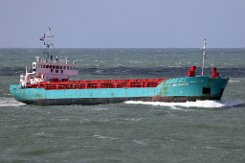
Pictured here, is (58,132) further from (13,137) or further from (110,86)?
(110,86)

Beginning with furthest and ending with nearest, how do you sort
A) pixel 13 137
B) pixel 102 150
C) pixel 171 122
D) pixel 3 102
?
pixel 3 102 < pixel 171 122 < pixel 13 137 < pixel 102 150

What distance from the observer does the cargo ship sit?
66250 millimetres

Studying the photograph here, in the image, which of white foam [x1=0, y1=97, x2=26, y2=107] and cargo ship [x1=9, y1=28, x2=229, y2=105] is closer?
cargo ship [x1=9, y1=28, x2=229, y2=105]

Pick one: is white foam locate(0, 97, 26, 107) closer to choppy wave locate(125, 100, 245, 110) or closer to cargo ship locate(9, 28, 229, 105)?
cargo ship locate(9, 28, 229, 105)

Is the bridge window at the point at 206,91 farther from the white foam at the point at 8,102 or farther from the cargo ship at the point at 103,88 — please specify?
the white foam at the point at 8,102

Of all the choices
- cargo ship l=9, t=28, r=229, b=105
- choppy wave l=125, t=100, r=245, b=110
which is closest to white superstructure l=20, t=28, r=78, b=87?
cargo ship l=9, t=28, r=229, b=105

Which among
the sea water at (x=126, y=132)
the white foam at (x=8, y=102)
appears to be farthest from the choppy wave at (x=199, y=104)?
the white foam at (x=8, y=102)

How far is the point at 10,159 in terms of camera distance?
42.6 metres

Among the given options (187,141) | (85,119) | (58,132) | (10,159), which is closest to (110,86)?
(85,119)

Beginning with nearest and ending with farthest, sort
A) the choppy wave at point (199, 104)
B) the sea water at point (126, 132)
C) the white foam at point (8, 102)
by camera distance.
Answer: the sea water at point (126, 132) < the choppy wave at point (199, 104) < the white foam at point (8, 102)

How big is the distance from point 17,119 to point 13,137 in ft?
34.6

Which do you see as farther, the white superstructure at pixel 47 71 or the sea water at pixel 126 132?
the white superstructure at pixel 47 71

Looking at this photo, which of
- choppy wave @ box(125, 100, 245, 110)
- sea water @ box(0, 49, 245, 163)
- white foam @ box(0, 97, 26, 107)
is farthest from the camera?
white foam @ box(0, 97, 26, 107)

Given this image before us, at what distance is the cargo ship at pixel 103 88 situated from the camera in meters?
66.2
